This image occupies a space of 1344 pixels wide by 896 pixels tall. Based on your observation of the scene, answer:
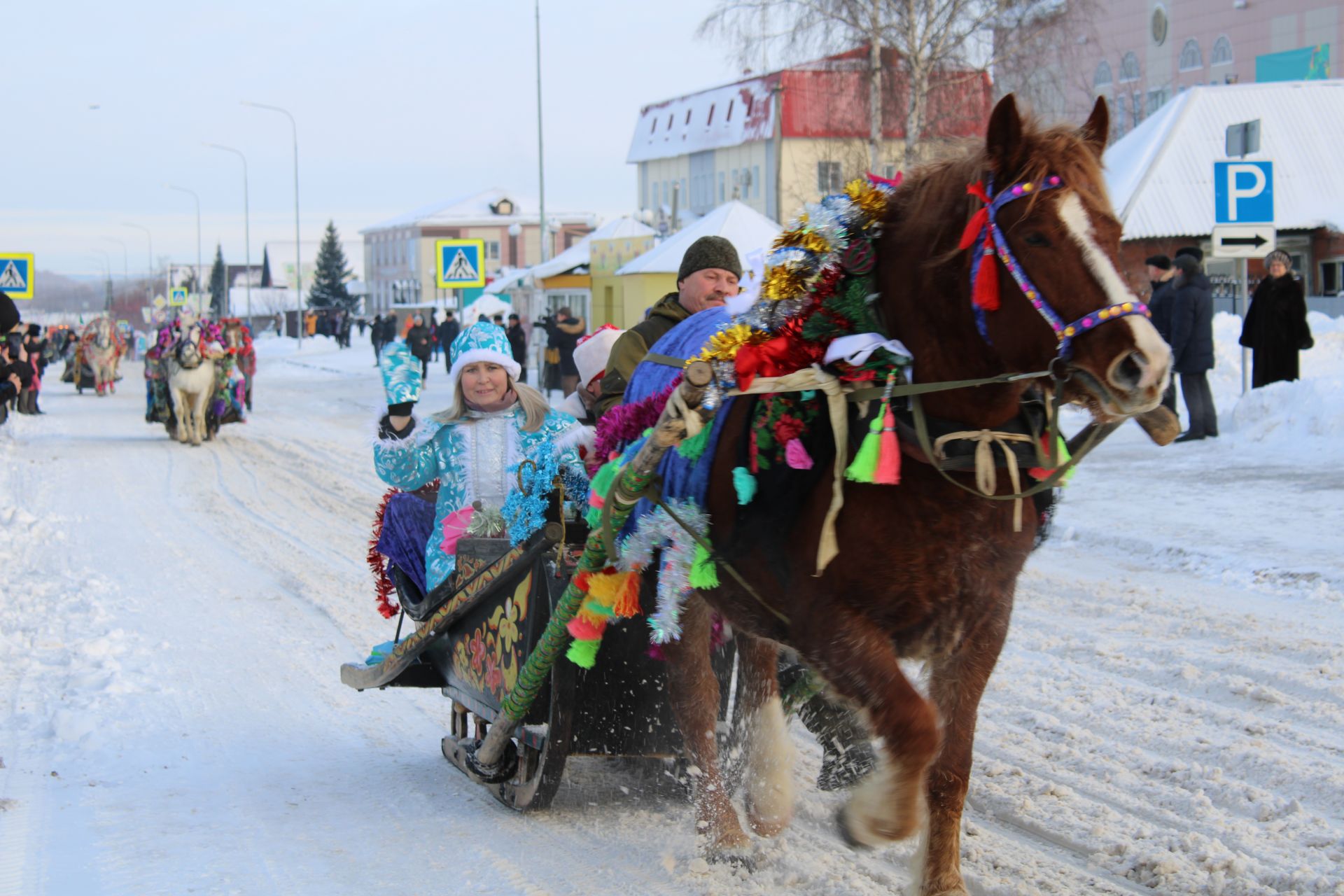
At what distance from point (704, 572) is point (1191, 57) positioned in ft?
136

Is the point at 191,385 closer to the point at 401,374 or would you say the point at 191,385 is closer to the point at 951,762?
the point at 401,374

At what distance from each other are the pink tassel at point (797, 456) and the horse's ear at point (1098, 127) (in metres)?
1.00

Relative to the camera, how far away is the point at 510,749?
15.8ft

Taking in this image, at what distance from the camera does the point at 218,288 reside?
97.7 meters

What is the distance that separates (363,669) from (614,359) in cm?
154

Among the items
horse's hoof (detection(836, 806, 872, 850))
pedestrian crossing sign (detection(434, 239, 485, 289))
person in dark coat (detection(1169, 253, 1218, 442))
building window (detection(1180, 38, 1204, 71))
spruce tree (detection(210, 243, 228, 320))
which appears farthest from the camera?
spruce tree (detection(210, 243, 228, 320))

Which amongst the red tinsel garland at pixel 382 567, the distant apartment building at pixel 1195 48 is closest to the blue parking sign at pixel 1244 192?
the red tinsel garland at pixel 382 567

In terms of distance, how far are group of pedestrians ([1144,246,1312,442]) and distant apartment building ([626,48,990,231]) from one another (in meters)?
7.08

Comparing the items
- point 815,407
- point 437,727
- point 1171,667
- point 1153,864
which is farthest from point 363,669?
point 1171,667

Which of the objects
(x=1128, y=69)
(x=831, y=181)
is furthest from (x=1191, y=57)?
(x=831, y=181)

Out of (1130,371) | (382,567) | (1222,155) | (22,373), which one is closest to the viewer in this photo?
(1130,371)

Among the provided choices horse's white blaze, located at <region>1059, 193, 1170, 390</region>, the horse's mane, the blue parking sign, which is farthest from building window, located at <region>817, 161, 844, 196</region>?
the blue parking sign

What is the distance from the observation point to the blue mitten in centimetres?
515

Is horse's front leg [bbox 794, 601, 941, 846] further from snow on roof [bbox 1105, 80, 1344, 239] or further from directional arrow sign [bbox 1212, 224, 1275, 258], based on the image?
snow on roof [bbox 1105, 80, 1344, 239]
